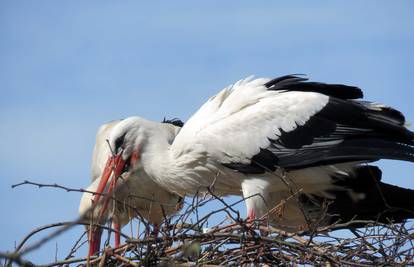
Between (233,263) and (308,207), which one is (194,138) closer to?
(308,207)

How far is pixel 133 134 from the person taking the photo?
24.1 feet

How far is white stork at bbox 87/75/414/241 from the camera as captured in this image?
6469 mm

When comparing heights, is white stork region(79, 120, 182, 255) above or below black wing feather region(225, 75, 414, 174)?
below

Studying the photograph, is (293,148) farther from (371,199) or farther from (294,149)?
(371,199)

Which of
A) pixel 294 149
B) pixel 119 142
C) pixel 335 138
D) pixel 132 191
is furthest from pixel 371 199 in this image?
pixel 119 142

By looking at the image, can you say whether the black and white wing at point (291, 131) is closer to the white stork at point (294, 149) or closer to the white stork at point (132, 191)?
the white stork at point (294, 149)

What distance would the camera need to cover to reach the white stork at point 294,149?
6.47 metres

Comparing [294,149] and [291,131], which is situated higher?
[291,131]

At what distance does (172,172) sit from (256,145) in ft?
2.38

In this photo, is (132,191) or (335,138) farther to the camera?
(132,191)

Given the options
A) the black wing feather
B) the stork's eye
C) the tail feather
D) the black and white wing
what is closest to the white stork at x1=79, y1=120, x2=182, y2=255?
the stork's eye

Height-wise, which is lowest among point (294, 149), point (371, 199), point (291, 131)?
point (371, 199)

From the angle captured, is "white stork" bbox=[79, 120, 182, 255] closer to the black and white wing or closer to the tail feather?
the black and white wing

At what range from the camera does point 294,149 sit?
656 centimetres
